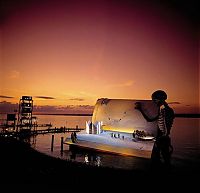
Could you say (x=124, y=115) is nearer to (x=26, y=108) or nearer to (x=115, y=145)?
(x=115, y=145)

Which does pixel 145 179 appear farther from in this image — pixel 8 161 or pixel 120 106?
pixel 120 106

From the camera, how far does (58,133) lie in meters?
45.0

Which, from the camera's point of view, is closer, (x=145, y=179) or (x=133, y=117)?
(x=145, y=179)

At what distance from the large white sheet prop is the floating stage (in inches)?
62.0

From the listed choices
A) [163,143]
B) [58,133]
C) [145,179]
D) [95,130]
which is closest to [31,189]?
[145,179]

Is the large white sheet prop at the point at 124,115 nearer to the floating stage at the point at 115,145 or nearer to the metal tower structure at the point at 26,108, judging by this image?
the floating stage at the point at 115,145

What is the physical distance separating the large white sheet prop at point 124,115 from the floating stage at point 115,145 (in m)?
1.57

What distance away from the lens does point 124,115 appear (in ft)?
52.4

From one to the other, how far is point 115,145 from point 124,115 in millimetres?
3293

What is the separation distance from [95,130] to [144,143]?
16.7ft

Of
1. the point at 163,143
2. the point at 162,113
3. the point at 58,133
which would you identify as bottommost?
the point at 58,133

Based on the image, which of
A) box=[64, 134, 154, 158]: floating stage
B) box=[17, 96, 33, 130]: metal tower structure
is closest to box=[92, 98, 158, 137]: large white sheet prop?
box=[64, 134, 154, 158]: floating stage

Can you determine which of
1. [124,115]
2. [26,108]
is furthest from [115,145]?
[26,108]

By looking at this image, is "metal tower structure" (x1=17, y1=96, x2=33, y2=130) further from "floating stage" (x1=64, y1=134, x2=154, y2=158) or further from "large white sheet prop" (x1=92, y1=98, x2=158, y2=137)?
"floating stage" (x1=64, y1=134, x2=154, y2=158)
